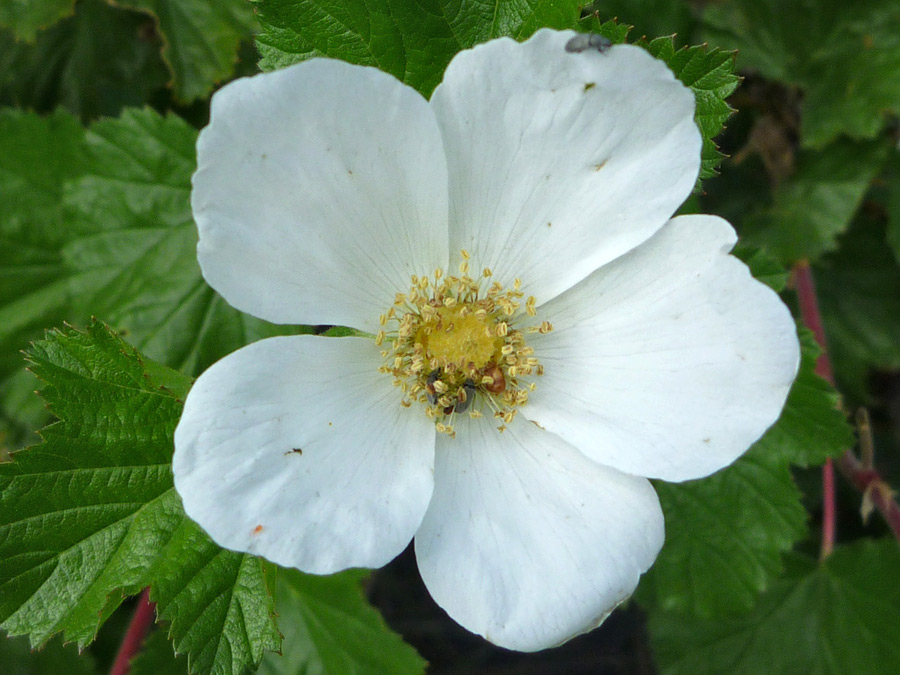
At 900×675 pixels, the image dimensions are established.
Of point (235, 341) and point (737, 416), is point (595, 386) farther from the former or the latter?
point (235, 341)

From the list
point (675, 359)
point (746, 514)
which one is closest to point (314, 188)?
point (675, 359)

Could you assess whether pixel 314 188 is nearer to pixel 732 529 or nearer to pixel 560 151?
pixel 560 151

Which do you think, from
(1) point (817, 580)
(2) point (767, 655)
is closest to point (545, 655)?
(2) point (767, 655)

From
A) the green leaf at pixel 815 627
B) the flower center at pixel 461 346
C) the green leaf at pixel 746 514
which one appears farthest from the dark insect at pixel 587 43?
the green leaf at pixel 815 627

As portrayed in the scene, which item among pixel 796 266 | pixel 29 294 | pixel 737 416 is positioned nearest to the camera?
pixel 737 416

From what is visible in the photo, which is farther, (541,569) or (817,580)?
(817,580)

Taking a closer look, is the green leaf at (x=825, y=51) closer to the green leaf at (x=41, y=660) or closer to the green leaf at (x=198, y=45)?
the green leaf at (x=198, y=45)

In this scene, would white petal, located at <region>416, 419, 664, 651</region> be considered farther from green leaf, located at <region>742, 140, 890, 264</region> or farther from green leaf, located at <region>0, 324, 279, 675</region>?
green leaf, located at <region>742, 140, 890, 264</region>
